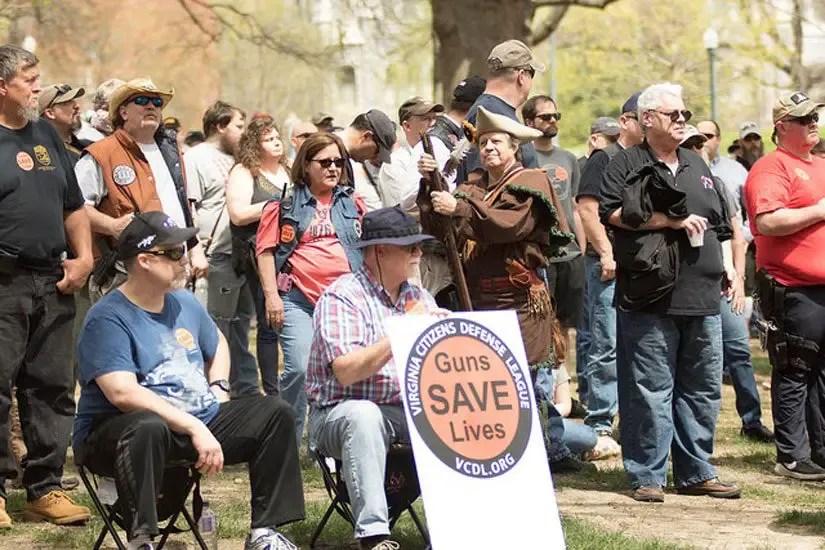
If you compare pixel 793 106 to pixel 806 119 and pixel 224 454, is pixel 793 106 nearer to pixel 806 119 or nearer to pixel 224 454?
pixel 806 119

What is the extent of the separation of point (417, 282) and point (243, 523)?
4.79 feet

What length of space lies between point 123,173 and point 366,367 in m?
2.46

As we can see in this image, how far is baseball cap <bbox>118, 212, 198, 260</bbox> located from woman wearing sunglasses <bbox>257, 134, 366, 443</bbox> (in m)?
2.27

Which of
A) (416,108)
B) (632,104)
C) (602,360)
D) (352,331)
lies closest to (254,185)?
(416,108)

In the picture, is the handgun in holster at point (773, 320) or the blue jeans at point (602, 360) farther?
the blue jeans at point (602, 360)

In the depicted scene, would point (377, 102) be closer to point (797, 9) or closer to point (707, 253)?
point (797, 9)

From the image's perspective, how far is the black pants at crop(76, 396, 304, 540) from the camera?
5.98 m

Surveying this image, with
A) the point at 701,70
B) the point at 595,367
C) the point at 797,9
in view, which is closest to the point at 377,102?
the point at 701,70

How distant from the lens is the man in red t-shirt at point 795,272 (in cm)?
880

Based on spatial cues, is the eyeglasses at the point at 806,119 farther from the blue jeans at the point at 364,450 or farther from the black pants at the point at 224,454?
the black pants at the point at 224,454

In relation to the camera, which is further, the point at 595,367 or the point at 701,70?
the point at 701,70

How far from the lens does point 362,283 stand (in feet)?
21.7

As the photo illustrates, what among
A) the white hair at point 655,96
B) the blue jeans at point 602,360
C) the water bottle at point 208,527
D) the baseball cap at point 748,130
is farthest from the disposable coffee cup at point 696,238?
the baseball cap at point 748,130

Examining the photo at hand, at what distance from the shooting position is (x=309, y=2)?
145 feet
